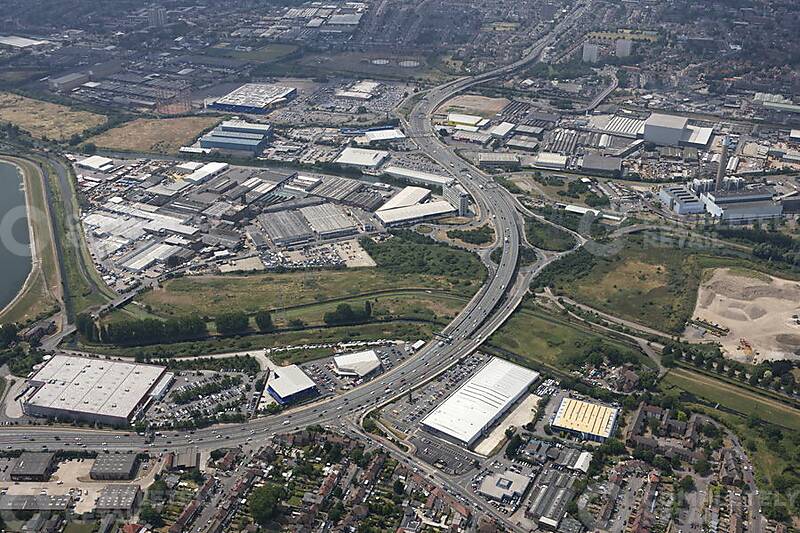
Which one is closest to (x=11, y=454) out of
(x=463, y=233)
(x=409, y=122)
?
(x=463, y=233)

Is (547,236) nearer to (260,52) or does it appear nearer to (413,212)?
(413,212)

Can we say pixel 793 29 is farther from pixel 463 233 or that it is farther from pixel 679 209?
pixel 463 233

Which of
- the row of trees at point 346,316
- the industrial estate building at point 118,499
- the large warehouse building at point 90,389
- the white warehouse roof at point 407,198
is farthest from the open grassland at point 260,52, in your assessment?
the industrial estate building at point 118,499

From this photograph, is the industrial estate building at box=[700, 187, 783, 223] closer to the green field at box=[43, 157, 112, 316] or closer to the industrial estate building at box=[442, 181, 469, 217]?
the industrial estate building at box=[442, 181, 469, 217]

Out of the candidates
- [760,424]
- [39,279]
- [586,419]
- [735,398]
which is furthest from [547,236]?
[39,279]

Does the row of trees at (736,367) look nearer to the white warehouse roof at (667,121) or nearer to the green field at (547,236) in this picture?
the green field at (547,236)

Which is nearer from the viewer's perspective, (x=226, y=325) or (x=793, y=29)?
(x=226, y=325)
